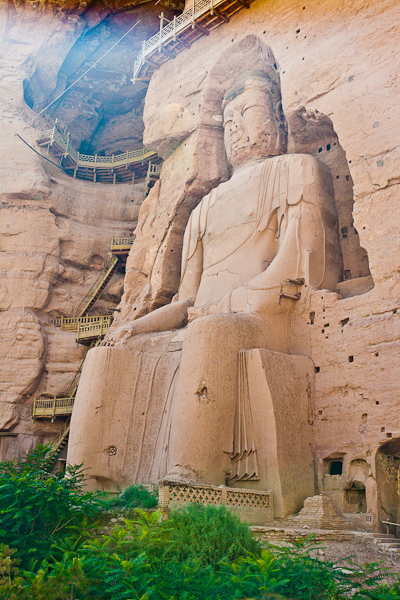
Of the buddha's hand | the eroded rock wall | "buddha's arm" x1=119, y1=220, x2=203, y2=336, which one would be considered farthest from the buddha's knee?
the eroded rock wall

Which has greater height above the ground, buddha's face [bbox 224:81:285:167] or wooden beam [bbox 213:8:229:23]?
wooden beam [bbox 213:8:229:23]

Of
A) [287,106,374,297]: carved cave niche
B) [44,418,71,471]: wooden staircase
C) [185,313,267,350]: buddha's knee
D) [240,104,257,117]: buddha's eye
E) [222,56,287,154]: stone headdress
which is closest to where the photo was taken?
[185,313,267,350]: buddha's knee

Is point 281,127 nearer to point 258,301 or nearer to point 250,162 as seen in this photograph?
point 250,162

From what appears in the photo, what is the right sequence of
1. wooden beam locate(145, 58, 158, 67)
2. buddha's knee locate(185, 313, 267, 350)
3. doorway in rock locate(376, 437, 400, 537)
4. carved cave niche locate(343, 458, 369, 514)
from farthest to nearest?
wooden beam locate(145, 58, 158, 67), buddha's knee locate(185, 313, 267, 350), carved cave niche locate(343, 458, 369, 514), doorway in rock locate(376, 437, 400, 537)

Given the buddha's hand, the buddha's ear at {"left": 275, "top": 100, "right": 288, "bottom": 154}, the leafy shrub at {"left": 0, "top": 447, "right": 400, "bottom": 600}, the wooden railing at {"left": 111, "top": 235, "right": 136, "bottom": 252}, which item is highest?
the buddha's ear at {"left": 275, "top": 100, "right": 288, "bottom": 154}

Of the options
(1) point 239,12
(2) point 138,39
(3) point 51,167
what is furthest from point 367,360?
(2) point 138,39

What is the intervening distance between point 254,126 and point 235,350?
14.7 feet

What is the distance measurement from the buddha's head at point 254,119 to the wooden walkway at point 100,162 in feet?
16.1

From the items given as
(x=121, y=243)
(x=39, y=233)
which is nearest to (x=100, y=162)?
(x=121, y=243)

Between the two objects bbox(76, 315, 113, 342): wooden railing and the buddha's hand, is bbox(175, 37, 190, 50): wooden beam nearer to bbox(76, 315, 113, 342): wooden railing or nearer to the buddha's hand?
bbox(76, 315, 113, 342): wooden railing

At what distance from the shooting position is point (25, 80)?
16328 mm

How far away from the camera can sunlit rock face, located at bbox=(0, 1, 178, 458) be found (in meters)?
14.0

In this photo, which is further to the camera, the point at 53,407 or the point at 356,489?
the point at 53,407

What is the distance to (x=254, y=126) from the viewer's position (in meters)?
11.2
